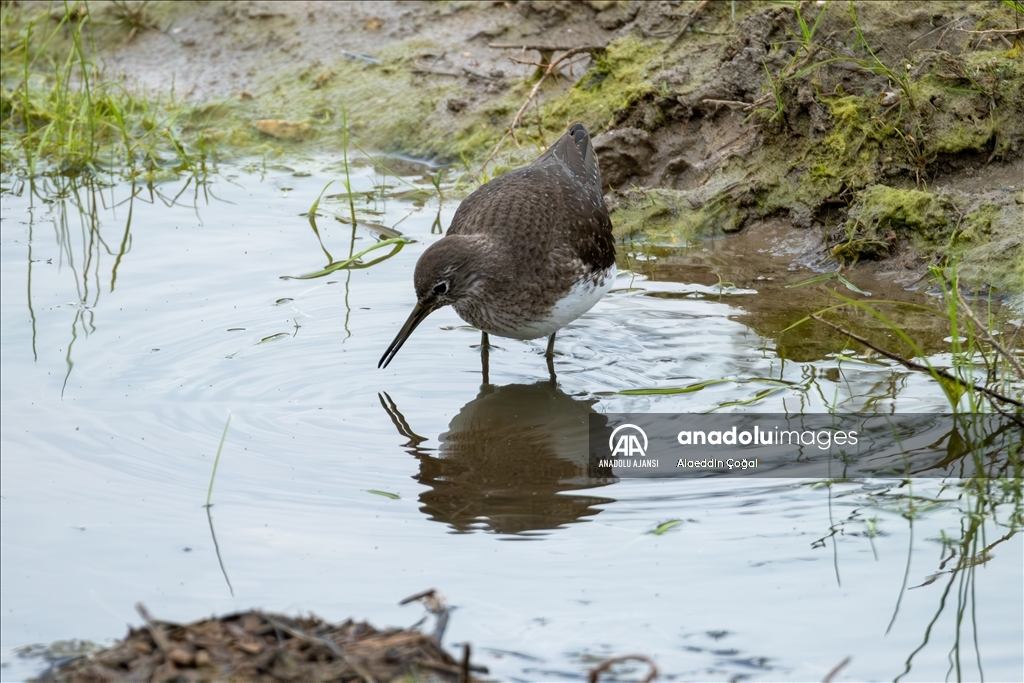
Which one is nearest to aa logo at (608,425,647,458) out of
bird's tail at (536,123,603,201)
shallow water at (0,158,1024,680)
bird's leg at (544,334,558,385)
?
shallow water at (0,158,1024,680)

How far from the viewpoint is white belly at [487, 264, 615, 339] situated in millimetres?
5887

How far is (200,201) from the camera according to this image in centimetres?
870

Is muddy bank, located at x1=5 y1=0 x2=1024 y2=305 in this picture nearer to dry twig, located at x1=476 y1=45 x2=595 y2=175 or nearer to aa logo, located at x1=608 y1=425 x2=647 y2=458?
dry twig, located at x1=476 y1=45 x2=595 y2=175

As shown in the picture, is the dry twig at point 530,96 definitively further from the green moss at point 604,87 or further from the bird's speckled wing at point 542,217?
the bird's speckled wing at point 542,217

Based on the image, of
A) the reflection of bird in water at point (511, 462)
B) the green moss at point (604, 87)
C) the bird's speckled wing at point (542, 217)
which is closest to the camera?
the reflection of bird in water at point (511, 462)

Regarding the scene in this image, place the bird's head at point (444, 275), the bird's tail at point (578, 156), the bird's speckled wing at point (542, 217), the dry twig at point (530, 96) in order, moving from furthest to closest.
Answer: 1. the dry twig at point (530, 96)
2. the bird's tail at point (578, 156)
3. the bird's speckled wing at point (542, 217)
4. the bird's head at point (444, 275)

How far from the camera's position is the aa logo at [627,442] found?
5043 mm

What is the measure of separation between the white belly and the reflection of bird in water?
0.30m

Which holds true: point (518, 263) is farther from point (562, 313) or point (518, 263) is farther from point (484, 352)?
point (484, 352)

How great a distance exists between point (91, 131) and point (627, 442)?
6309 millimetres

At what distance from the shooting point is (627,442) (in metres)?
5.12

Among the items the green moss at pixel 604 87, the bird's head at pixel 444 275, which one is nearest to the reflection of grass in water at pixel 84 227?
the bird's head at pixel 444 275

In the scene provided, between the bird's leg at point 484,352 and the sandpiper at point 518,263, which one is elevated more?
the sandpiper at point 518,263

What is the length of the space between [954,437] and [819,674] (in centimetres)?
187
